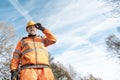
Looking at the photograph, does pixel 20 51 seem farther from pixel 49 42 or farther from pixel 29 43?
pixel 49 42

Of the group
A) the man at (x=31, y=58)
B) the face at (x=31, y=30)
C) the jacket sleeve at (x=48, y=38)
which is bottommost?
the man at (x=31, y=58)

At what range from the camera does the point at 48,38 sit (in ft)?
26.0

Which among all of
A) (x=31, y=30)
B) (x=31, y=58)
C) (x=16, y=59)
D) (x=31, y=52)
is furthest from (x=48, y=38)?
(x=16, y=59)

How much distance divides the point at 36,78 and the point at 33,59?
487 millimetres

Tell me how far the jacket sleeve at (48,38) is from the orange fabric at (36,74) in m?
0.89

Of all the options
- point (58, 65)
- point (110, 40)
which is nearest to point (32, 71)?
point (110, 40)

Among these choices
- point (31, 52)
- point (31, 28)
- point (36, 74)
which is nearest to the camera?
point (36, 74)

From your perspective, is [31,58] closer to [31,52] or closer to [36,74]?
[31,52]

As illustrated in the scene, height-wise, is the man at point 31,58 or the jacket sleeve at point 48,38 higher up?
the jacket sleeve at point 48,38

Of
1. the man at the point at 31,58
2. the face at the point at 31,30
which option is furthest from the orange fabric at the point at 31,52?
the face at the point at 31,30

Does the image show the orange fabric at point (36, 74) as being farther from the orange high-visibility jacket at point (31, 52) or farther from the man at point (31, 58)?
the orange high-visibility jacket at point (31, 52)

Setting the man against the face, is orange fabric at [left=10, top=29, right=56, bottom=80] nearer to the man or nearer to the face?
the man

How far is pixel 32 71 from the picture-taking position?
718 cm

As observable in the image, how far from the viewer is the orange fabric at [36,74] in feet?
23.1
